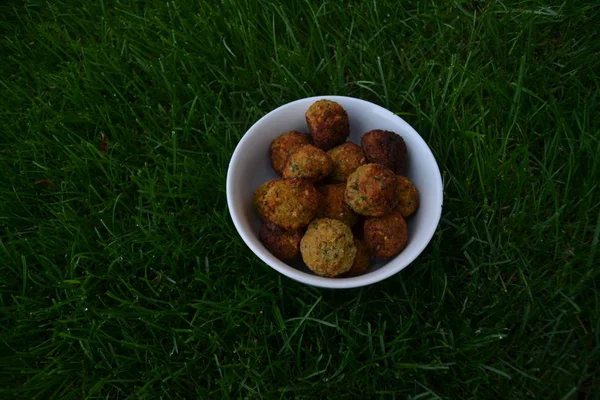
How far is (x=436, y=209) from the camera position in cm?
143

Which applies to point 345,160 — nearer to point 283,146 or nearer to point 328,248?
point 283,146

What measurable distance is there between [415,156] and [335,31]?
737mm

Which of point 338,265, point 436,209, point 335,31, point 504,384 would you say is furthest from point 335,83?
point 504,384

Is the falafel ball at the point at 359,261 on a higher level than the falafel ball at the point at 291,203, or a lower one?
lower

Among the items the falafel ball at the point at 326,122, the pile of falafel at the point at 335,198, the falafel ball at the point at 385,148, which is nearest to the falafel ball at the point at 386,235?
the pile of falafel at the point at 335,198

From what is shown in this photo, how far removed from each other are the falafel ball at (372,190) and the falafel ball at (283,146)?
0.22m

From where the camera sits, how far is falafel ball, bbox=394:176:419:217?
1.48m

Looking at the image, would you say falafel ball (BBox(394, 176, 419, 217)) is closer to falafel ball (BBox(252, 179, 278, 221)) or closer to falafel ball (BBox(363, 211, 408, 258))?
falafel ball (BBox(363, 211, 408, 258))

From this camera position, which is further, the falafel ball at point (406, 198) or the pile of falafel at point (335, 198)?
the falafel ball at point (406, 198)

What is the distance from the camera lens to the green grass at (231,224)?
149 centimetres

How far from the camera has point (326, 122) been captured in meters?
1.51

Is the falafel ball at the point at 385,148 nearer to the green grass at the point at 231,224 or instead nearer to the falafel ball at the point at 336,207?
the falafel ball at the point at 336,207

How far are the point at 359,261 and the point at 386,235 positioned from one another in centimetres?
10

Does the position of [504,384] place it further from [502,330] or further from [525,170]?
[525,170]
